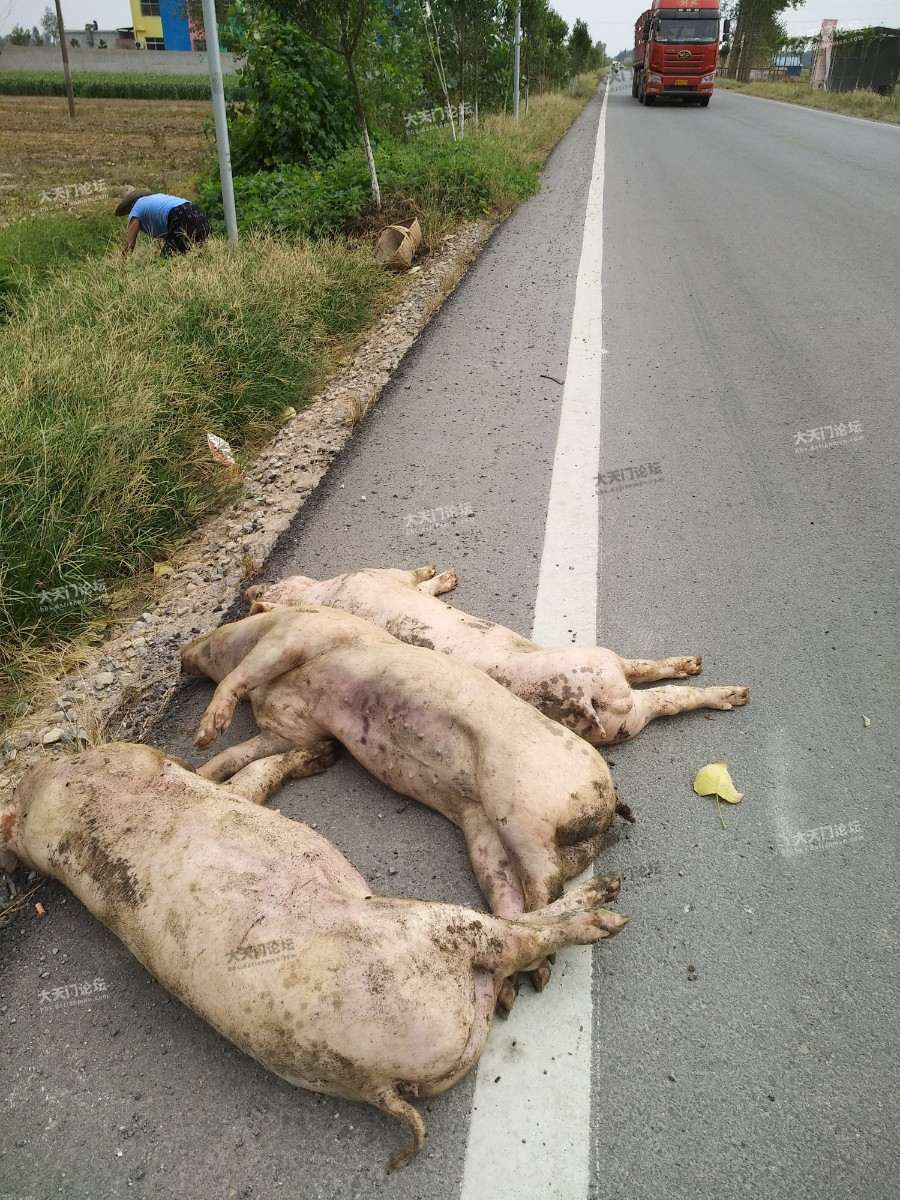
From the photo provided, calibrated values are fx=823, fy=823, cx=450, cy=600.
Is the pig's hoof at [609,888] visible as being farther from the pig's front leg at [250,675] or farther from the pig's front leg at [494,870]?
the pig's front leg at [250,675]

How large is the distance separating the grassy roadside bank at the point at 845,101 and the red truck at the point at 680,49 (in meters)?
4.60

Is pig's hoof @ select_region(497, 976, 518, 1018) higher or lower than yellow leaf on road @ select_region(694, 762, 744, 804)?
lower

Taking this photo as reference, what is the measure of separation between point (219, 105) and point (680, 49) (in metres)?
25.9

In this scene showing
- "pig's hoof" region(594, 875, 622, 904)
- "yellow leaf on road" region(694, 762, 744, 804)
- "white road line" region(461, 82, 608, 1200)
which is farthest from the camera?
"yellow leaf on road" region(694, 762, 744, 804)

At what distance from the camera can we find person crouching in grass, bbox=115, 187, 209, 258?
8.94 metres

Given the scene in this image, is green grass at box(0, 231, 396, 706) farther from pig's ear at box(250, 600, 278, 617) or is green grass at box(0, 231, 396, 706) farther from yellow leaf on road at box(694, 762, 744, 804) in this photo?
yellow leaf on road at box(694, 762, 744, 804)

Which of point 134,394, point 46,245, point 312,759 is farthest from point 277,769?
point 46,245

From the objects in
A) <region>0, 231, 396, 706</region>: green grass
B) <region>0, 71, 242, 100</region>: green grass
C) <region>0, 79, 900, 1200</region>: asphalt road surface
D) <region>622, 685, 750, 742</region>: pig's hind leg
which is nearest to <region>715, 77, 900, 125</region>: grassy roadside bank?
<region>0, 231, 396, 706</region>: green grass

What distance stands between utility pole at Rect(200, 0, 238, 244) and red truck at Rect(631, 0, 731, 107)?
24675 mm

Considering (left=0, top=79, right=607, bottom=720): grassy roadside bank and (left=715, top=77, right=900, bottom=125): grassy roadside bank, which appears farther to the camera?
(left=715, top=77, right=900, bottom=125): grassy roadside bank

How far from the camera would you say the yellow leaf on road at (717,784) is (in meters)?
2.83

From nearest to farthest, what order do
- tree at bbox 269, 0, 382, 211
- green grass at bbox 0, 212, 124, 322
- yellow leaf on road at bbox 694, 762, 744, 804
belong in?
yellow leaf on road at bbox 694, 762, 744, 804 < green grass at bbox 0, 212, 124, 322 < tree at bbox 269, 0, 382, 211

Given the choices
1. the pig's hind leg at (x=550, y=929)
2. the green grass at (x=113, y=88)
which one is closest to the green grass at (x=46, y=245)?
the pig's hind leg at (x=550, y=929)

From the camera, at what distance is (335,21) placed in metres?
9.74
